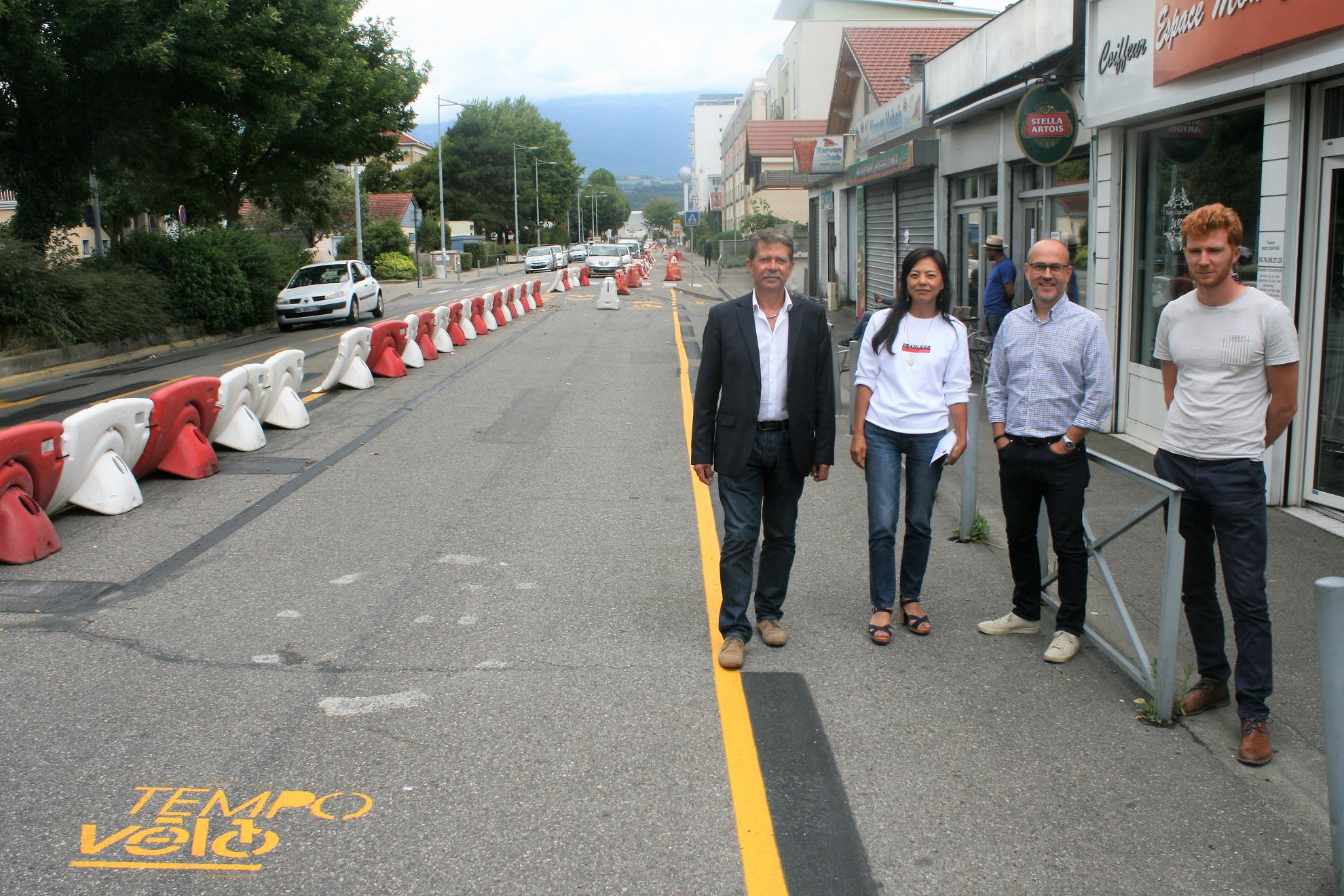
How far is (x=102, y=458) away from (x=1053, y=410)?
6.40 m

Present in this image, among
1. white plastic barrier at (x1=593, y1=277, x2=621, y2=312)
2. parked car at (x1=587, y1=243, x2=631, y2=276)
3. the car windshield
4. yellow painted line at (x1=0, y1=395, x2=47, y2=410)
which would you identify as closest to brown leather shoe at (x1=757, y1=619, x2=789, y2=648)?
yellow painted line at (x1=0, y1=395, x2=47, y2=410)

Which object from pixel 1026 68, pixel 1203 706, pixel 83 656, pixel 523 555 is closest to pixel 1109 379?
pixel 1203 706

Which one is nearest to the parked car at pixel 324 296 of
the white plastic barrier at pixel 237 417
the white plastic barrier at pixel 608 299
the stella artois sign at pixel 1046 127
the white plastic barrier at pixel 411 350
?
the white plastic barrier at pixel 608 299

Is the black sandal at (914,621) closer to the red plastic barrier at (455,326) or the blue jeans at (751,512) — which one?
the blue jeans at (751,512)

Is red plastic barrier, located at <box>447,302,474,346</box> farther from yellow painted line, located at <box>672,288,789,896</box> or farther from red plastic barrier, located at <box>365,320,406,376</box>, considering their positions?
yellow painted line, located at <box>672,288,789,896</box>

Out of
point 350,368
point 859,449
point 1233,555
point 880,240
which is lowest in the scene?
point 350,368

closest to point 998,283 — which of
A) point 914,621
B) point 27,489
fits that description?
point 914,621

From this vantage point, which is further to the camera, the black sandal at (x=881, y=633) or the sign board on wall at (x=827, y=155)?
the sign board on wall at (x=827, y=155)

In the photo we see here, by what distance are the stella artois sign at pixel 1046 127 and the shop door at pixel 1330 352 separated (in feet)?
14.9

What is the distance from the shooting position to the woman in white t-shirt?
210 inches

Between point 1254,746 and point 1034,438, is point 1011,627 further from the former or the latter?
point 1254,746

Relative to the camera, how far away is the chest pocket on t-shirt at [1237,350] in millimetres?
4289

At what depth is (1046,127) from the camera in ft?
39.1

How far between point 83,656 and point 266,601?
0.99 meters
